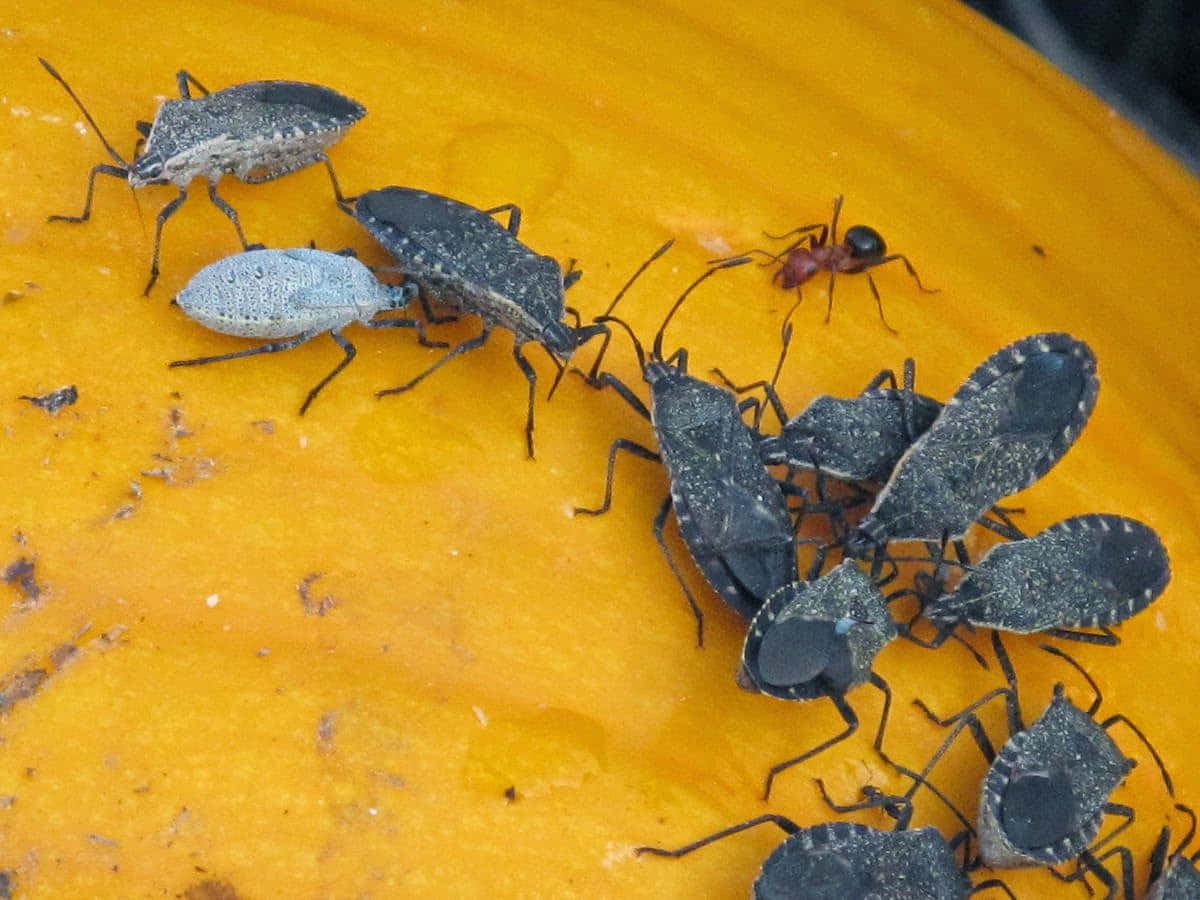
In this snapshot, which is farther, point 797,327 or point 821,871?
Answer: point 797,327

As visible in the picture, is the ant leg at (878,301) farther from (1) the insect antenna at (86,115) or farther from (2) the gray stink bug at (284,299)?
(1) the insect antenna at (86,115)

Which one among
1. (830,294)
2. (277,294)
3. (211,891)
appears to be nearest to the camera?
(211,891)

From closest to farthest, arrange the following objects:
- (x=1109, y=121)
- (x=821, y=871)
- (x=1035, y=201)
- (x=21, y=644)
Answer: (x=21, y=644), (x=821, y=871), (x=1035, y=201), (x=1109, y=121)

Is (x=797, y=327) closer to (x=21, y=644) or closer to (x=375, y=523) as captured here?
(x=375, y=523)

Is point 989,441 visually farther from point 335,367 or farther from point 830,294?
point 335,367

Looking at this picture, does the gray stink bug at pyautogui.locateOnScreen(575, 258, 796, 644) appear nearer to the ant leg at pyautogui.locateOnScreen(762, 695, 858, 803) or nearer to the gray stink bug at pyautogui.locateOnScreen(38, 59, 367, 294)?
the ant leg at pyautogui.locateOnScreen(762, 695, 858, 803)

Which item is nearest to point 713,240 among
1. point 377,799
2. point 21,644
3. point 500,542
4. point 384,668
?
point 500,542

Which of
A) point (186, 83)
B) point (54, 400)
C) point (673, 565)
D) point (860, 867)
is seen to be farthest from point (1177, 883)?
point (186, 83)
